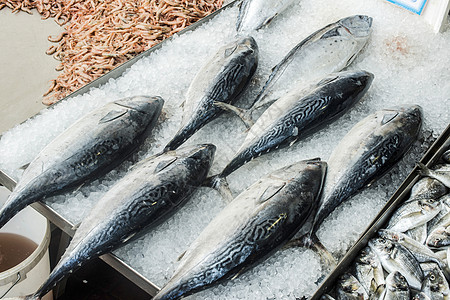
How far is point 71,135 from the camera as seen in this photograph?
235cm

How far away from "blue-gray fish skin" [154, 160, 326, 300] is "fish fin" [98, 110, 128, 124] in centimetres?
77

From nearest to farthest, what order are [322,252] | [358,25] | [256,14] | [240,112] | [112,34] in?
[322,252], [240,112], [358,25], [256,14], [112,34]

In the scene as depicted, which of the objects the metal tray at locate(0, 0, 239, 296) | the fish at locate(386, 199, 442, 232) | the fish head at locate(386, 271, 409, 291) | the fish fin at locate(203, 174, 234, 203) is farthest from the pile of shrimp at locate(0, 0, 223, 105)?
the fish head at locate(386, 271, 409, 291)

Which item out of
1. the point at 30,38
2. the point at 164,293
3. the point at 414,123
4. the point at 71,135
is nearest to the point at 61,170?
the point at 71,135

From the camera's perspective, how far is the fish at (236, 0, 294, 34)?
3.04 metres

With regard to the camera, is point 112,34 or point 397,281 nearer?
point 397,281

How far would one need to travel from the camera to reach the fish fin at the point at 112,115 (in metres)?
2.36

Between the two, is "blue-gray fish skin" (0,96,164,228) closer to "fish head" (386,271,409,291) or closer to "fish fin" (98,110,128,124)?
"fish fin" (98,110,128,124)

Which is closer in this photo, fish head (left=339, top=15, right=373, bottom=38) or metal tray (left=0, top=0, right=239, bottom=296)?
metal tray (left=0, top=0, right=239, bottom=296)

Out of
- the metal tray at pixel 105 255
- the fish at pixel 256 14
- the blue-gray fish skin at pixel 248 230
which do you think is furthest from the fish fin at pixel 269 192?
the fish at pixel 256 14

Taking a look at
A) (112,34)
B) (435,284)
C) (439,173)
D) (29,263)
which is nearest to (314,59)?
(439,173)

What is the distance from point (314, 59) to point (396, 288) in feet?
4.75

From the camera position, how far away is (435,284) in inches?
65.0

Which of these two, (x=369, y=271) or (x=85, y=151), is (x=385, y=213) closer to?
(x=369, y=271)
